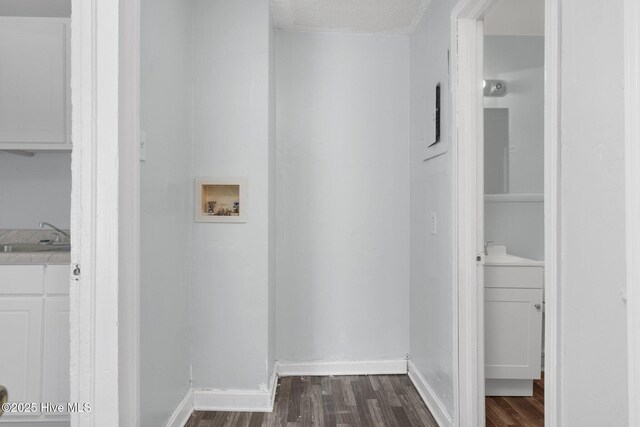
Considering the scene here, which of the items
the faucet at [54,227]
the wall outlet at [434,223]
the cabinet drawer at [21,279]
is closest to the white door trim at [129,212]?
the cabinet drawer at [21,279]

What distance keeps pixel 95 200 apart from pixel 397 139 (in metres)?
2.04

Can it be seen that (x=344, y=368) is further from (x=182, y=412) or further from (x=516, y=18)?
(x=516, y=18)

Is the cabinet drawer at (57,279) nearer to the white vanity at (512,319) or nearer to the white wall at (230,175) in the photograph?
the white wall at (230,175)

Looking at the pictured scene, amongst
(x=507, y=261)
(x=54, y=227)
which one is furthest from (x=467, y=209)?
(x=54, y=227)

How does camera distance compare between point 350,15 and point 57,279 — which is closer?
point 57,279

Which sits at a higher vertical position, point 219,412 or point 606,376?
point 606,376

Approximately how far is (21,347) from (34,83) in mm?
1370

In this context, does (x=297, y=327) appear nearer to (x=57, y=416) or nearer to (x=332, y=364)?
(x=332, y=364)

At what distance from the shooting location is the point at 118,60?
126 cm

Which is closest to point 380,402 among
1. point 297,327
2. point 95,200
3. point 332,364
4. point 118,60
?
point 332,364

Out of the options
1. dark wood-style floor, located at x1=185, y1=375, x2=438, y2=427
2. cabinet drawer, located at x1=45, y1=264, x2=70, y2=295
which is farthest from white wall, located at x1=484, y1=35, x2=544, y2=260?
cabinet drawer, located at x1=45, y1=264, x2=70, y2=295

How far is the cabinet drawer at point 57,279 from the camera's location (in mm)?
1835

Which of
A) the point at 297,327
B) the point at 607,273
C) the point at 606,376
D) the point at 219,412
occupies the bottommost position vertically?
the point at 219,412

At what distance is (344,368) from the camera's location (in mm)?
2764
